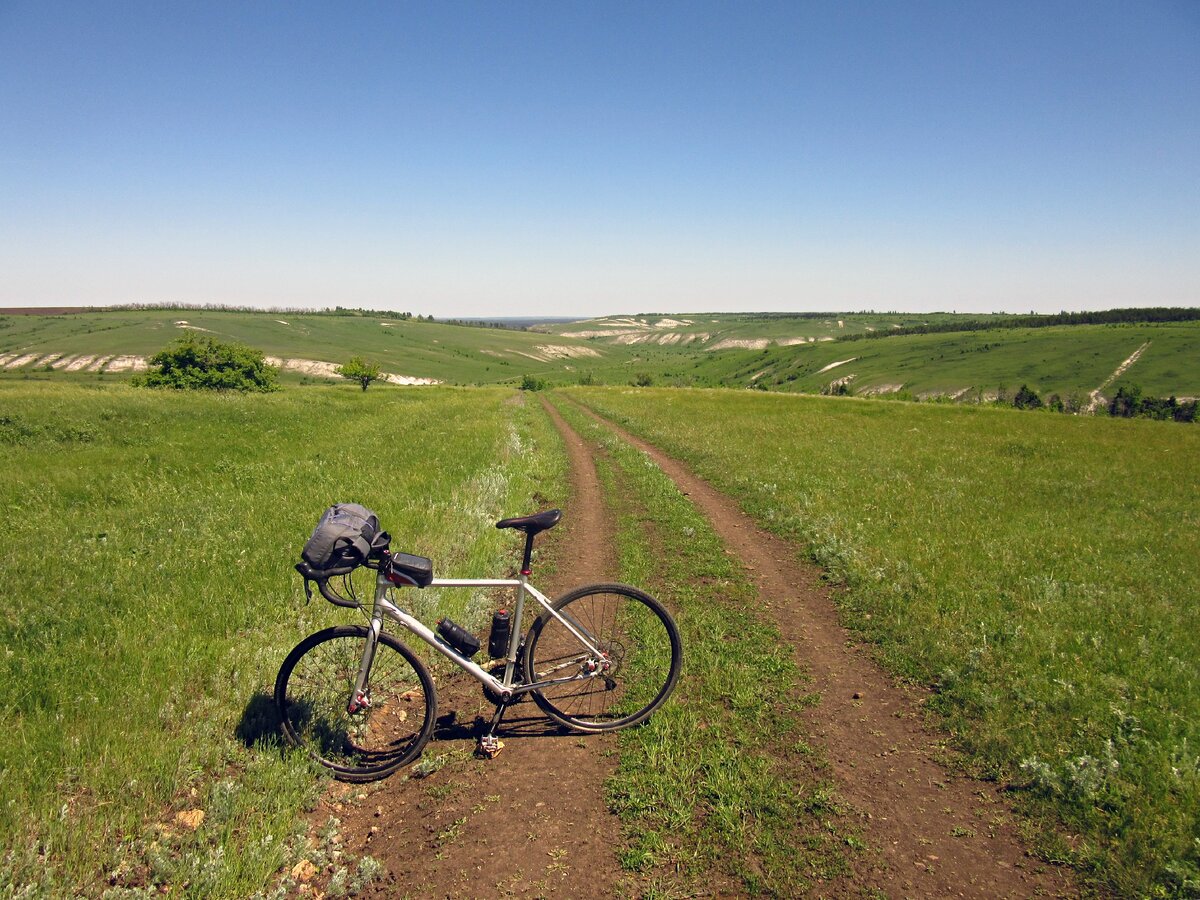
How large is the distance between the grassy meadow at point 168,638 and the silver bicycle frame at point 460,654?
1.30 metres

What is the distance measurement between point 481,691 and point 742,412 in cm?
4043

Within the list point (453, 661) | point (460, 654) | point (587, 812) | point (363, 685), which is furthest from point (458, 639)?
point (587, 812)

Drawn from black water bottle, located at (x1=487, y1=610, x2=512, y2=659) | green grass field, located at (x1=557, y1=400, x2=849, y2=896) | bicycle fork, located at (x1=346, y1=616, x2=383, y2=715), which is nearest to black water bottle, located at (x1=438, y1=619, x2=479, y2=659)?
black water bottle, located at (x1=487, y1=610, x2=512, y2=659)

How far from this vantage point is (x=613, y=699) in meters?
6.25

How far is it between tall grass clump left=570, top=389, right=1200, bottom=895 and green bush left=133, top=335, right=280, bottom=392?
7383 centimetres

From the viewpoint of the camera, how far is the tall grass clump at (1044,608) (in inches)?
194

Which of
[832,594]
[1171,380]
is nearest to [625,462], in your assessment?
[832,594]

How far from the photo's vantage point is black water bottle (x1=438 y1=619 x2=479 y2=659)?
18.2 feet

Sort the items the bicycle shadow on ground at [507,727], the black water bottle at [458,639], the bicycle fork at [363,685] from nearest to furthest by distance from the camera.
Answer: the bicycle fork at [363,685]
the black water bottle at [458,639]
the bicycle shadow on ground at [507,727]

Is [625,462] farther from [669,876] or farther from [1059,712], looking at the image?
[669,876]

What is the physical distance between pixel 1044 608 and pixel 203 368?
89657 mm

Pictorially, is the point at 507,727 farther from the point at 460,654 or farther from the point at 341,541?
the point at 341,541

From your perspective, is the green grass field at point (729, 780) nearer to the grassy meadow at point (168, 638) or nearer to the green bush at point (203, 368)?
the grassy meadow at point (168, 638)

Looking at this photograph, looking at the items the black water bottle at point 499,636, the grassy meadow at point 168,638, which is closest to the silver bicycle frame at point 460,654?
the black water bottle at point 499,636
